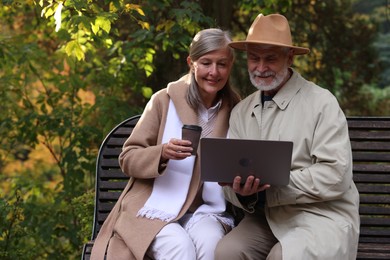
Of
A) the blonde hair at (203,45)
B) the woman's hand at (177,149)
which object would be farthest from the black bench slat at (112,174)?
the woman's hand at (177,149)

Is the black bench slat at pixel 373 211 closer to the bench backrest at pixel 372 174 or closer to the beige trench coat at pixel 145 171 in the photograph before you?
the bench backrest at pixel 372 174

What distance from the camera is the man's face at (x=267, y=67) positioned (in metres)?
4.58

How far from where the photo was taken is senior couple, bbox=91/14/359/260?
4328 mm

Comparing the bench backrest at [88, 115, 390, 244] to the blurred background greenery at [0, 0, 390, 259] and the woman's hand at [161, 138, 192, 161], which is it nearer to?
the blurred background greenery at [0, 0, 390, 259]

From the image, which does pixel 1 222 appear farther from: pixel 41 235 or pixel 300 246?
pixel 300 246

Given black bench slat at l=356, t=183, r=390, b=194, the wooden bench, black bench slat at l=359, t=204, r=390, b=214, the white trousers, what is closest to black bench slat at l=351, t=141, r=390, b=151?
the wooden bench

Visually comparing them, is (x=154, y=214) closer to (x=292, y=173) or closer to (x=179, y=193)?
(x=179, y=193)

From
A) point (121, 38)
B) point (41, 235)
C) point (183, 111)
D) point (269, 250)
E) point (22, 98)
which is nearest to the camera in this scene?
point (269, 250)

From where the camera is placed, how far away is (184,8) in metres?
6.44

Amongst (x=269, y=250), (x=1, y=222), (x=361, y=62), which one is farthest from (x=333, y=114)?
(x=361, y=62)

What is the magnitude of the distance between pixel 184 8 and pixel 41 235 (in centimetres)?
206

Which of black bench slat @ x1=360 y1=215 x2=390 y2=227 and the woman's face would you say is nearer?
the woman's face

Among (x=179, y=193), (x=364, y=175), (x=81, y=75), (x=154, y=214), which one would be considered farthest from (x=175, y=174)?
(x=81, y=75)

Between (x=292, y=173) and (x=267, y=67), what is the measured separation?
588 mm
